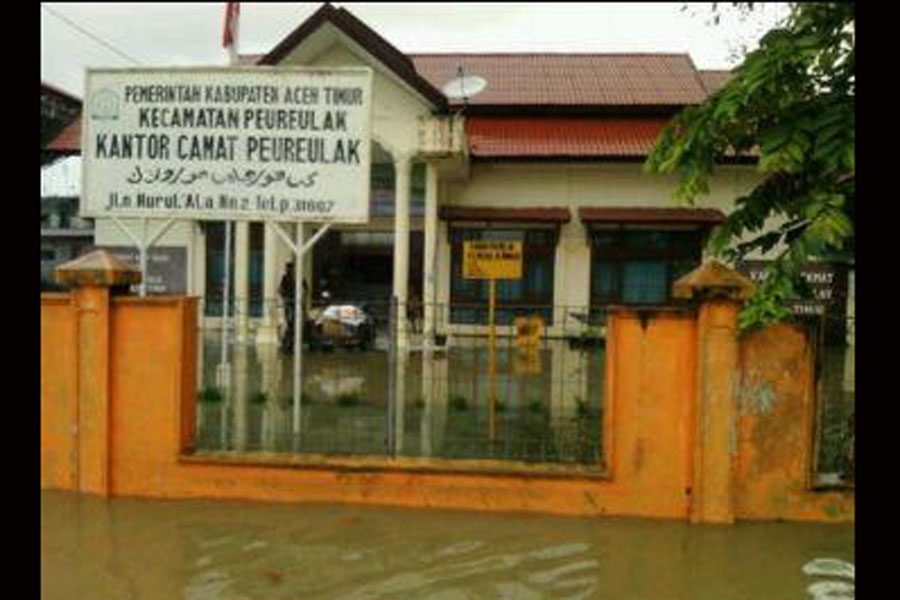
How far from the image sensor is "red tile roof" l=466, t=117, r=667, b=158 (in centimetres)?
1900

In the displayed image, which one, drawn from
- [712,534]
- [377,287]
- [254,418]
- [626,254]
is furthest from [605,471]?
[377,287]

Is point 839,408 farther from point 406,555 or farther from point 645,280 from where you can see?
point 645,280

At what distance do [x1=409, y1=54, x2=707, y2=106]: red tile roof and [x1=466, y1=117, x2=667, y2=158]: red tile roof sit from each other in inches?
17.4

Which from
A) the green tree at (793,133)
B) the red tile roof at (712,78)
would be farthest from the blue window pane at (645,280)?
the green tree at (793,133)

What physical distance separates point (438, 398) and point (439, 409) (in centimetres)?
27

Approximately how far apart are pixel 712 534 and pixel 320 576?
2.72 metres

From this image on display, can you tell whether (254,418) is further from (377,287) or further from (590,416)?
(377,287)

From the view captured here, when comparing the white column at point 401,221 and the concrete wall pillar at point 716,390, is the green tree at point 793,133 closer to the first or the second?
the concrete wall pillar at point 716,390

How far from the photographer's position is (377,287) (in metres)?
21.3

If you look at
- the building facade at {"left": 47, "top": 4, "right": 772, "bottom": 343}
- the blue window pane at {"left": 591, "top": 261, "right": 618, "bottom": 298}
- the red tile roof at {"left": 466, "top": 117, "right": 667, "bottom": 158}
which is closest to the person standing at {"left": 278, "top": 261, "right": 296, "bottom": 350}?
the building facade at {"left": 47, "top": 4, "right": 772, "bottom": 343}

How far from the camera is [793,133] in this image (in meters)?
5.54

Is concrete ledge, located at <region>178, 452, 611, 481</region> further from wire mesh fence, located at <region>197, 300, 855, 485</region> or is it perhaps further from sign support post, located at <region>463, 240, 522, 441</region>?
sign support post, located at <region>463, 240, 522, 441</region>

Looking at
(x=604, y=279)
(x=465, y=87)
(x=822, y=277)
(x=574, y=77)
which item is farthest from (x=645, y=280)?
(x=822, y=277)

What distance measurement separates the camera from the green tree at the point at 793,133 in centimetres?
536
